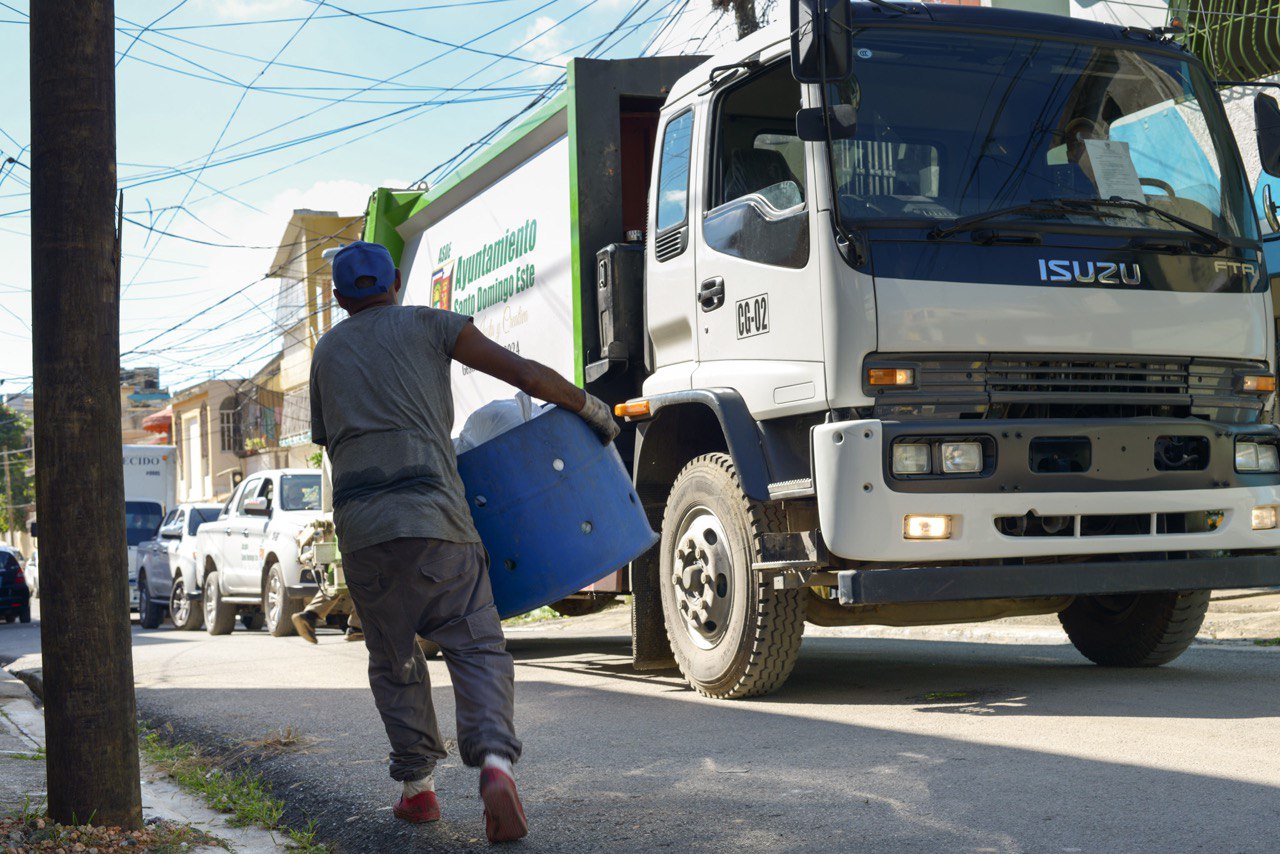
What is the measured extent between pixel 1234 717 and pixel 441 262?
20.5 feet

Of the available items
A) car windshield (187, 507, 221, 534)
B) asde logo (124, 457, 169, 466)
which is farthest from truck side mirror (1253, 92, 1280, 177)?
asde logo (124, 457, 169, 466)

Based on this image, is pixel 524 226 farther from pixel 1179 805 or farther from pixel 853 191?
pixel 1179 805

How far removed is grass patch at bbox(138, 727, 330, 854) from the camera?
472 centimetres

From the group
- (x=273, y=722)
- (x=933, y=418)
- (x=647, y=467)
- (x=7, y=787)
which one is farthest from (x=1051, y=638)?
(x=7, y=787)

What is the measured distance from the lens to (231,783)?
545 centimetres

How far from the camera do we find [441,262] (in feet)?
33.6

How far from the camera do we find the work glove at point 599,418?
4.66 metres

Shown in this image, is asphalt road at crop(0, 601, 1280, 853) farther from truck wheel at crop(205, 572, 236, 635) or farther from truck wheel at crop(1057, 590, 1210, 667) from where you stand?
truck wheel at crop(205, 572, 236, 635)

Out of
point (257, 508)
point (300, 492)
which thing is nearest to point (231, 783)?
point (257, 508)

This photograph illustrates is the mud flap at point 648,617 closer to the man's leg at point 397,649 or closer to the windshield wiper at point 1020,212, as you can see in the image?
the windshield wiper at point 1020,212

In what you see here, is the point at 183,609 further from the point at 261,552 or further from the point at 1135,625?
the point at 1135,625

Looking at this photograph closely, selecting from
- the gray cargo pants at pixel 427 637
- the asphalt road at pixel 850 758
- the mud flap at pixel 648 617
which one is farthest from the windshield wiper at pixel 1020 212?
the gray cargo pants at pixel 427 637

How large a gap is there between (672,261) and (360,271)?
2.72 metres

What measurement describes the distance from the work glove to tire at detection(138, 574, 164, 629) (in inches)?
646
